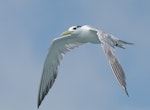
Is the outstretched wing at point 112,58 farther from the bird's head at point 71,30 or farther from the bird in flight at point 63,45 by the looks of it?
the bird's head at point 71,30

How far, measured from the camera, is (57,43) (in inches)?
1305

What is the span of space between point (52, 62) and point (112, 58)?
411 inches

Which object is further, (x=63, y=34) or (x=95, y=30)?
(x=63, y=34)

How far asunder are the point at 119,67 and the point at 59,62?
11.3 m

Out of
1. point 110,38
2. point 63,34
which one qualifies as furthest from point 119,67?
point 63,34

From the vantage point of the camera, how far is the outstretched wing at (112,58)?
21917 millimetres

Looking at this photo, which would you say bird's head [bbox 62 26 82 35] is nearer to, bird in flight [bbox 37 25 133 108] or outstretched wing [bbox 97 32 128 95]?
bird in flight [bbox 37 25 133 108]

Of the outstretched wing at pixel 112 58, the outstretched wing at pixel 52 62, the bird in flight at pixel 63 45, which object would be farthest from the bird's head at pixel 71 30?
the outstretched wing at pixel 112 58

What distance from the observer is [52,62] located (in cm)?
3362

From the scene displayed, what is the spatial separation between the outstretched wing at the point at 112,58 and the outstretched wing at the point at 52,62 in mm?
5995

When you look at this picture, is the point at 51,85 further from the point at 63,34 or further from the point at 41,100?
the point at 63,34

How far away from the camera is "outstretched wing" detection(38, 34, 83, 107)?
33.2 metres

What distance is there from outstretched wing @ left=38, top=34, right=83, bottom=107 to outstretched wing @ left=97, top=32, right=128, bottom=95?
599cm

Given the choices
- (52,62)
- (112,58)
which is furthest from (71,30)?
(112,58)
